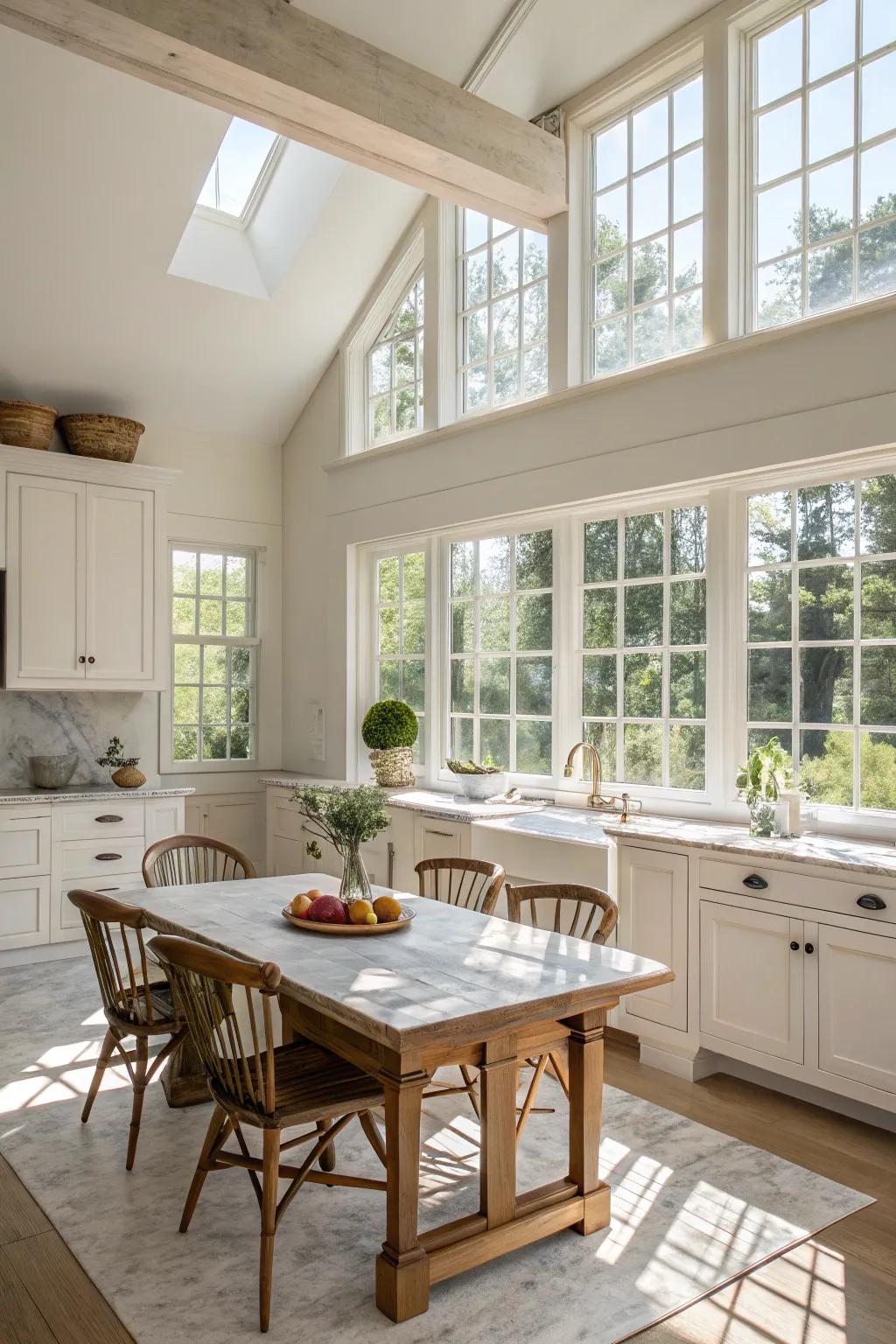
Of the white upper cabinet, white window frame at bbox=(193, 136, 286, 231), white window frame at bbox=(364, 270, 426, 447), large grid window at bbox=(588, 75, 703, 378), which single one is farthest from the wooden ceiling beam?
the white upper cabinet

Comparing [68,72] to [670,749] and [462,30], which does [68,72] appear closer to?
[462,30]

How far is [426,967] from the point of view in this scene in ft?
9.29

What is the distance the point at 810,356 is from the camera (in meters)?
4.02

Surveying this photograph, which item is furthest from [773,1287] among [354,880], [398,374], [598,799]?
[398,374]

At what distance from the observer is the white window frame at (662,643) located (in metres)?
4.56

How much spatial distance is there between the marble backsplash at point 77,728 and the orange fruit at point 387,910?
371 centimetres

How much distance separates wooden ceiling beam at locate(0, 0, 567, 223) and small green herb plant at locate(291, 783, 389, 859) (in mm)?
2910

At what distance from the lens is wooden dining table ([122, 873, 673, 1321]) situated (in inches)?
96.4

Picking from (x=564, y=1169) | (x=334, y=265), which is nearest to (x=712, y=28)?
(x=334, y=265)

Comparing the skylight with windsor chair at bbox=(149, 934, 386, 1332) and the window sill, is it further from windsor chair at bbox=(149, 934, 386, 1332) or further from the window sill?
windsor chair at bbox=(149, 934, 386, 1332)

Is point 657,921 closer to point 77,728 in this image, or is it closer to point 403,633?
point 403,633

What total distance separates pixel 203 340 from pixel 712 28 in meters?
3.40

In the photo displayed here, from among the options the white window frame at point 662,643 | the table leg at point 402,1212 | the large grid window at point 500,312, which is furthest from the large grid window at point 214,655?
the table leg at point 402,1212

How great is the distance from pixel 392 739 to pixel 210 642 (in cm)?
182
